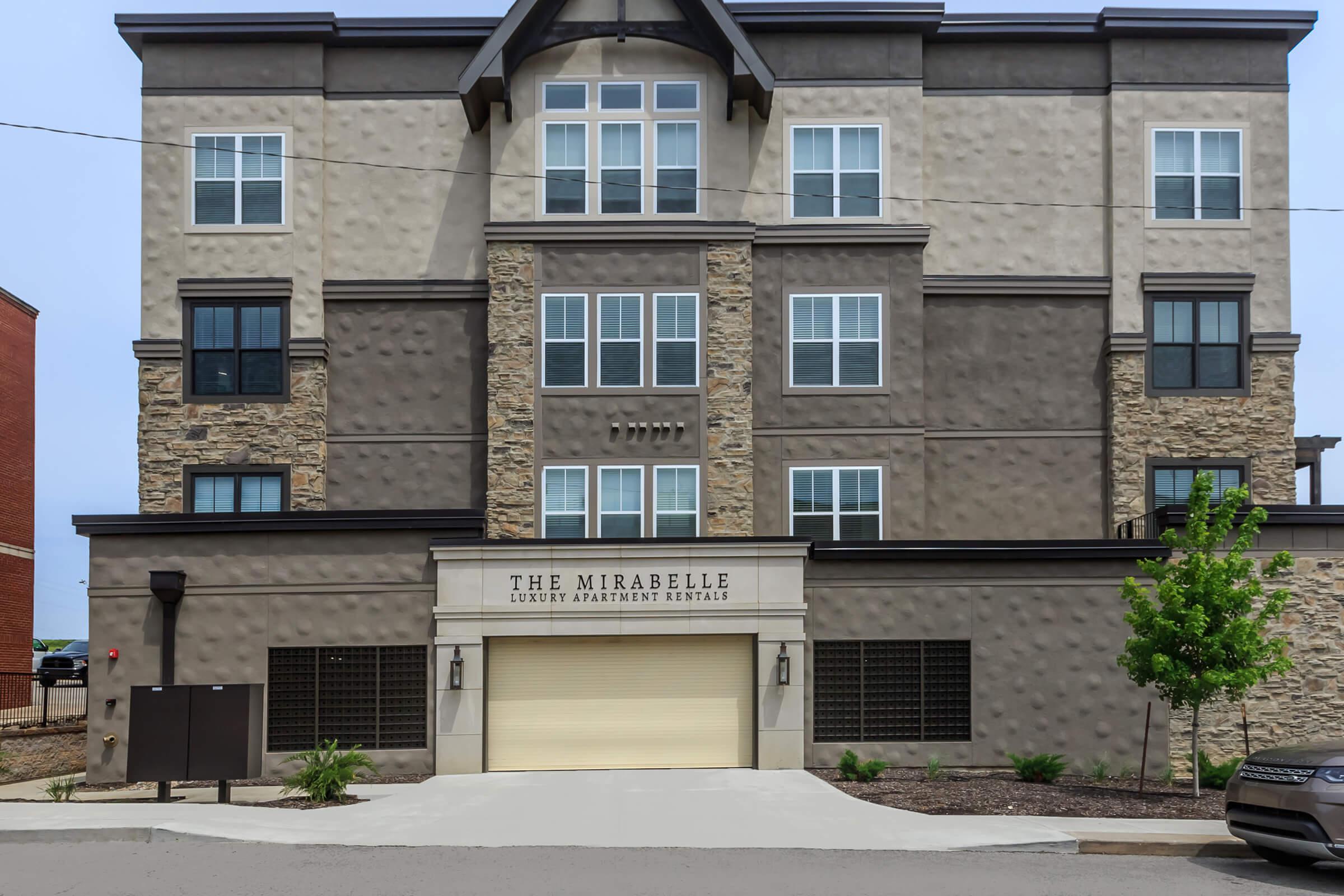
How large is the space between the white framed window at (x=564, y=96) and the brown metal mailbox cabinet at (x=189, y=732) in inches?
537

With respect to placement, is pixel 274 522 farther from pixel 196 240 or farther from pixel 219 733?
pixel 196 240

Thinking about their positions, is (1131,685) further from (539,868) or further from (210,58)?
(210,58)

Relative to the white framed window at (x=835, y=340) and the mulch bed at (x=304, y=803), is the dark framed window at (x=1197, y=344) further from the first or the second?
the mulch bed at (x=304, y=803)

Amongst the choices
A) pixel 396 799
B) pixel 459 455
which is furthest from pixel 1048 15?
pixel 396 799

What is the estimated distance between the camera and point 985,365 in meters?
28.2

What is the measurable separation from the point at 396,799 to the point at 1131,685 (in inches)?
503

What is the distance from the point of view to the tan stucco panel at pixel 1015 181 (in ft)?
93.1

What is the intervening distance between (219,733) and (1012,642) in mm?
13291

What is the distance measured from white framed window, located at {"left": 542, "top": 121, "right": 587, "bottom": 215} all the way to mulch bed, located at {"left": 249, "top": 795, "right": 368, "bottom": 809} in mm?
12625

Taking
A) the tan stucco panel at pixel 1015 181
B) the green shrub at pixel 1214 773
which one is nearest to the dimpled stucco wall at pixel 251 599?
the green shrub at pixel 1214 773

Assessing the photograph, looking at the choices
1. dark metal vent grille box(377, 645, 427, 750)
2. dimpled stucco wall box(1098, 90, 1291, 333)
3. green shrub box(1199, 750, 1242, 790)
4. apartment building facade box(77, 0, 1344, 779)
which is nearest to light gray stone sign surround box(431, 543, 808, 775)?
dark metal vent grille box(377, 645, 427, 750)

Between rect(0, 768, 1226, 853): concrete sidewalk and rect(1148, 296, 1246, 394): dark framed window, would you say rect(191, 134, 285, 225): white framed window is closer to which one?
rect(0, 768, 1226, 853): concrete sidewalk

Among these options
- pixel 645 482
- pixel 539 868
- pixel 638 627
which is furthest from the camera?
pixel 645 482

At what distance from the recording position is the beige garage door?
923 inches
